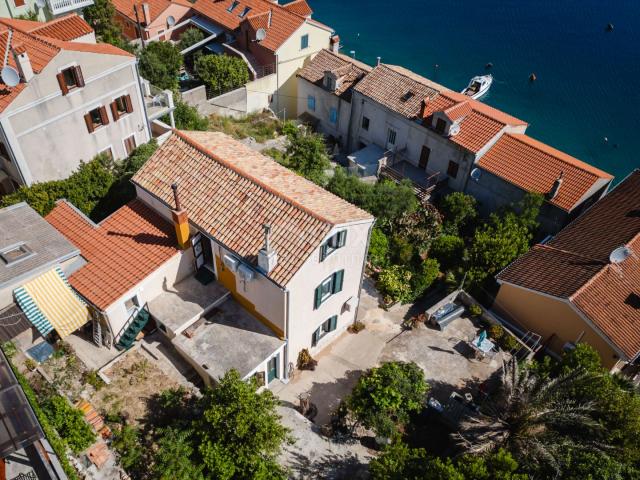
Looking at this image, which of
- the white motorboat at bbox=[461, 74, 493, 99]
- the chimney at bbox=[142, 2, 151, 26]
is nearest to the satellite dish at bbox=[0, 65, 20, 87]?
the chimney at bbox=[142, 2, 151, 26]

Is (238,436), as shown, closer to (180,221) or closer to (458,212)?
(180,221)

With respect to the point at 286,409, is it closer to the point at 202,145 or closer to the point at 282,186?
the point at 282,186

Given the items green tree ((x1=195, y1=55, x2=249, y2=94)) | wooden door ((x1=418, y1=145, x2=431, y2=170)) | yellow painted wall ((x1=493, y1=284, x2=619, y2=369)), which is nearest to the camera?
yellow painted wall ((x1=493, y1=284, x2=619, y2=369))

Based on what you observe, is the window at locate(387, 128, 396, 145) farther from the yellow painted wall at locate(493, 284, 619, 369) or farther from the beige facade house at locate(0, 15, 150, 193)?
the beige facade house at locate(0, 15, 150, 193)

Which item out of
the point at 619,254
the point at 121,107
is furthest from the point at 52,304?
the point at 619,254

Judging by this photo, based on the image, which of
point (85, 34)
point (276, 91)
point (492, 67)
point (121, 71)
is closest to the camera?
point (121, 71)

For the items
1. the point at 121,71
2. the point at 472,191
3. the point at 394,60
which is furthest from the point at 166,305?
the point at 394,60
